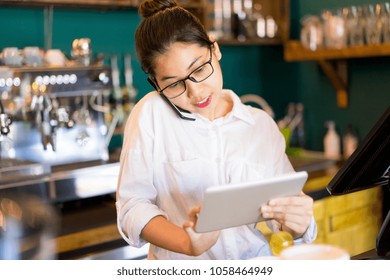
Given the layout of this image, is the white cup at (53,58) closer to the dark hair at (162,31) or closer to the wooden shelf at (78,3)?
the wooden shelf at (78,3)

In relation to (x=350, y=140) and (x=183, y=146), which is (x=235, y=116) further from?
(x=350, y=140)

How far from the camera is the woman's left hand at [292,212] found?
3.16 ft

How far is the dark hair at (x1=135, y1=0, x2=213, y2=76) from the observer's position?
109 cm

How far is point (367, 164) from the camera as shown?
3.37 feet

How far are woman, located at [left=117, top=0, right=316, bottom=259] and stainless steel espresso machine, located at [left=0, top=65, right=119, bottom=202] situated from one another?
35.6 inches

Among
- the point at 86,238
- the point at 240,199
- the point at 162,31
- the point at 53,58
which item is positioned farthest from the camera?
the point at 53,58

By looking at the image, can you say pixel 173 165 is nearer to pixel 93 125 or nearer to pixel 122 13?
pixel 93 125

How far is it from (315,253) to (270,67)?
260 centimetres

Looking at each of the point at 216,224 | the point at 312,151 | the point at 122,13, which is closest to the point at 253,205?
the point at 216,224

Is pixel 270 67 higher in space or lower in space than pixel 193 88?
lower

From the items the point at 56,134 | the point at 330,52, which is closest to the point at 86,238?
the point at 56,134
